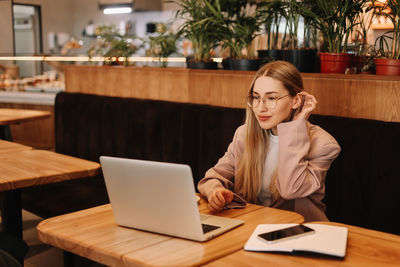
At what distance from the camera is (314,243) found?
115cm

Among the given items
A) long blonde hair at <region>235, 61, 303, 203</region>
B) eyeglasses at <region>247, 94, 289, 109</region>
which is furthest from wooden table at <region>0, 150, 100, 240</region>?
eyeglasses at <region>247, 94, 289, 109</region>

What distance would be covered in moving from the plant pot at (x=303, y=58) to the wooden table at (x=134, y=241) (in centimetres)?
121

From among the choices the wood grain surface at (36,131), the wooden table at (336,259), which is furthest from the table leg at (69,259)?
the wood grain surface at (36,131)

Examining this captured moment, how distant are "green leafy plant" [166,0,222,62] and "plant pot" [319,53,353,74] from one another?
29.5 inches

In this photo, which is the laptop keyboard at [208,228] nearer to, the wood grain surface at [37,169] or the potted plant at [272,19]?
the wood grain surface at [37,169]

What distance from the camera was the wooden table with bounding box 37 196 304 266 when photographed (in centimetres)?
114

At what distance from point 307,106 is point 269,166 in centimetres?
27

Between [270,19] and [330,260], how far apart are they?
1.88 m

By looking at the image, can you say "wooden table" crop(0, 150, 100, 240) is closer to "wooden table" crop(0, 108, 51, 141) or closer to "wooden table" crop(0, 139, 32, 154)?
"wooden table" crop(0, 139, 32, 154)

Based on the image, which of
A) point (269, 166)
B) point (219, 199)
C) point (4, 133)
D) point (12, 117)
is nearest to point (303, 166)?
point (269, 166)

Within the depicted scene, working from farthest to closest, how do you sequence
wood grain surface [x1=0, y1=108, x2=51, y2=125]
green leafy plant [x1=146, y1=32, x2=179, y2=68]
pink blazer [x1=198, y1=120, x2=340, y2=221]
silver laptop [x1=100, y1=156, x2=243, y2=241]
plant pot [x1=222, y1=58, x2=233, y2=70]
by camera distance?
wood grain surface [x1=0, y1=108, x2=51, y2=125], green leafy plant [x1=146, y1=32, x2=179, y2=68], plant pot [x1=222, y1=58, x2=233, y2=70], pink blazer [x1=198, y1=120, x2=340, y2=221], silver laptop [x1=100, y1=156, x2=243, y2=241]

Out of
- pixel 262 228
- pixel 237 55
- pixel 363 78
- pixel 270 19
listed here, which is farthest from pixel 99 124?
pixel 262 228

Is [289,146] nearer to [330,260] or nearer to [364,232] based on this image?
[364,232]

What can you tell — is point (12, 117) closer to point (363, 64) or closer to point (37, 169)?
point (37, 169)
